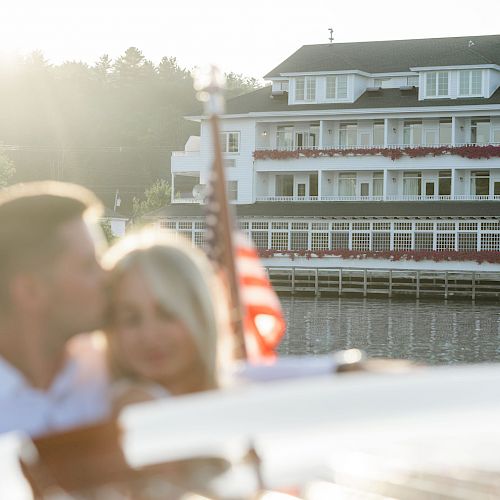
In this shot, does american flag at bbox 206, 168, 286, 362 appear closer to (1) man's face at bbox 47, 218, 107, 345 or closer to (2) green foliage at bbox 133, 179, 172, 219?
(1) man's face at bbox 47, 218, 107, 345

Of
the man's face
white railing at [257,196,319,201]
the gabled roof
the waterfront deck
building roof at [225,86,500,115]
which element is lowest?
the waterfront deck

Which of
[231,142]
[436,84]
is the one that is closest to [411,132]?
[436,84]

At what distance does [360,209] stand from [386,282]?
3.65 m

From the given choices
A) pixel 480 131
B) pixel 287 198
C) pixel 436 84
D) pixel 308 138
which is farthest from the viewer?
pixel 308 138

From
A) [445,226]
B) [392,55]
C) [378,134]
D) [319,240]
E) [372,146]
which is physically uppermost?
[392,55]

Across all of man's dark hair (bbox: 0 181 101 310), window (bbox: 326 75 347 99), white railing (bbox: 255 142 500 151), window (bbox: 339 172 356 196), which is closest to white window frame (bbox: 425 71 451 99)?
white railing (bbox: 255 142 500 151)

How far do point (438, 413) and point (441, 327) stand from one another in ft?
134

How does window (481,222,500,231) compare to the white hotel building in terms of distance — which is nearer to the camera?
window (481,222,500,231)

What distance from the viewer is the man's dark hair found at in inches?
77.2

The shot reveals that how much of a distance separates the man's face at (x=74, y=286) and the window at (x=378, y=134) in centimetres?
5607

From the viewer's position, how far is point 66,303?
6.53ft

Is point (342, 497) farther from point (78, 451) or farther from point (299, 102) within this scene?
point (299, 102)

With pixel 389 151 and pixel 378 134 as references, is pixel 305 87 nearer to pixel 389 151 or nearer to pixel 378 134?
pixel 378 134

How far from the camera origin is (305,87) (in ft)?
197
